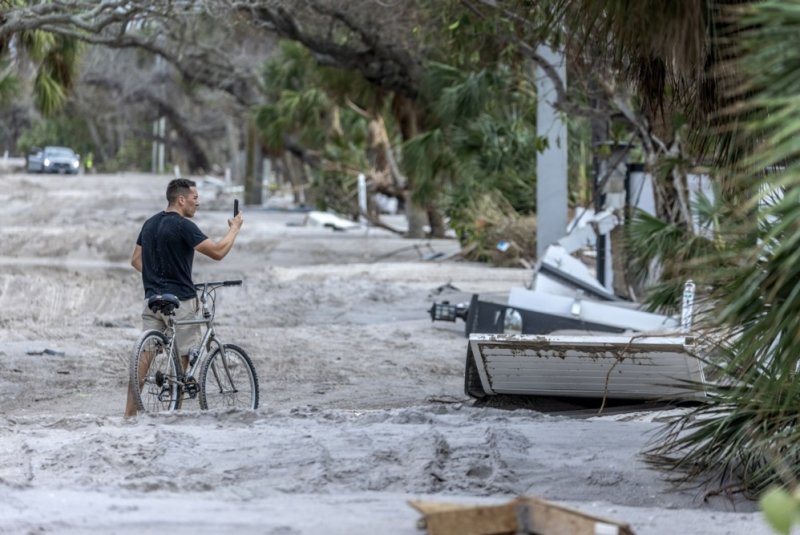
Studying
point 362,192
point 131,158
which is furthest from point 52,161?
point 362,192

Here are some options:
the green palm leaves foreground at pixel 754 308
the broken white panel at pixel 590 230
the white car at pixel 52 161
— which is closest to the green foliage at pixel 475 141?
the broken white panel at pixel 590 230

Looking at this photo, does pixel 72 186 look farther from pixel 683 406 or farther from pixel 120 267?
pixel 683 406

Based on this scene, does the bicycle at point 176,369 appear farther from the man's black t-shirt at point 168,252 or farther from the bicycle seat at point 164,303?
the man's black t-shirt at point 168,252

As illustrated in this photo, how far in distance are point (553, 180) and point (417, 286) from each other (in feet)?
9.37

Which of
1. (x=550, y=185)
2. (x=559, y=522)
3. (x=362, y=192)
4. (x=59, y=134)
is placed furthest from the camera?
(x=59, y=134)

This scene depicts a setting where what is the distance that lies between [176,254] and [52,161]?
5987 cm

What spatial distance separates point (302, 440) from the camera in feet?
27.4

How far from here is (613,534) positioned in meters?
5.26

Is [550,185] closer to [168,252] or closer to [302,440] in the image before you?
[168,252]

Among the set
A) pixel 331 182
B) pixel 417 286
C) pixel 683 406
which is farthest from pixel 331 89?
pixel 683 406

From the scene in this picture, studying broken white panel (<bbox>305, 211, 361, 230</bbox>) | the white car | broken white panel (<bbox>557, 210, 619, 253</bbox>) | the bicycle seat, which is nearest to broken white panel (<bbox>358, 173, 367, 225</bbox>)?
broken white panel (<bbox>305, 211, 361, 230</bbox>)

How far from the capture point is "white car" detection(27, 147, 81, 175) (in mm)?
67312

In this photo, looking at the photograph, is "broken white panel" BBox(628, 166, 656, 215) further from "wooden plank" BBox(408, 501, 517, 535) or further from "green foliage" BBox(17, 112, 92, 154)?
"green foliage" BBox(17, 112, 92, 154)

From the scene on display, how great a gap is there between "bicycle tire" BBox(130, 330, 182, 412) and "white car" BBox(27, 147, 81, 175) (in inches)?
2351
